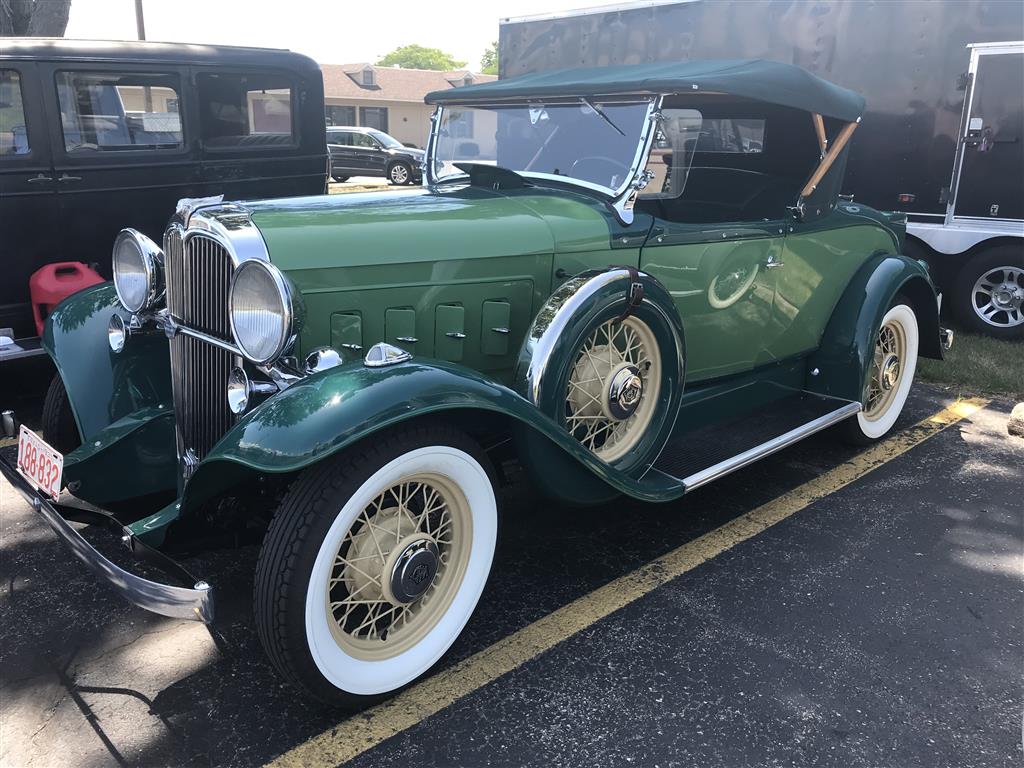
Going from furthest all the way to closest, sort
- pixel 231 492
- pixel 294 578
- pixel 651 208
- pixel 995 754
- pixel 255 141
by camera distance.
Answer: pixel 255 141 → pixel 651 208 → pixel 231 492 → pixel 995 754 → pixel 294 578

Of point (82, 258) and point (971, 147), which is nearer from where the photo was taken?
point (82, 258)

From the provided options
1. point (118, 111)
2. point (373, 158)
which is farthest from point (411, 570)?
point (373, 158)

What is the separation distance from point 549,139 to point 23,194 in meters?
3.53

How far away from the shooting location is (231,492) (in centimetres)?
243

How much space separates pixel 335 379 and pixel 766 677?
62.1 inches

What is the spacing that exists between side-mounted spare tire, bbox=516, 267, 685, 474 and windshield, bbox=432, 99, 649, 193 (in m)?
0.60

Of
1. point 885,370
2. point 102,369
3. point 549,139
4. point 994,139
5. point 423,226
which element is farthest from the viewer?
point 994,139

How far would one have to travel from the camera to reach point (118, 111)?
17.4ft

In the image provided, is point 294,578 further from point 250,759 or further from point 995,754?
point 995,754

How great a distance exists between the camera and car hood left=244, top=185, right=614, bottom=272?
255 cm

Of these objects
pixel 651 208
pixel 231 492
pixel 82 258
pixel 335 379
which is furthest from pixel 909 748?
pixel 82 258

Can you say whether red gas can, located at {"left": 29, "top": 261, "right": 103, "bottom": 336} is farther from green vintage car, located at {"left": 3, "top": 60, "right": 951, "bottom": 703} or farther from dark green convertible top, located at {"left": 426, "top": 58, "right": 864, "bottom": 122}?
dark green convertible top, located at {"left": 426, "top": 58, "right": 864, "bottom": 122}

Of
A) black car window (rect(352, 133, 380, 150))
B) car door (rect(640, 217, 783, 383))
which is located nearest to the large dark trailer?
car door (rect(640, 217, 783, 383))

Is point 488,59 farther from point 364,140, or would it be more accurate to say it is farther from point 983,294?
point 983,294
